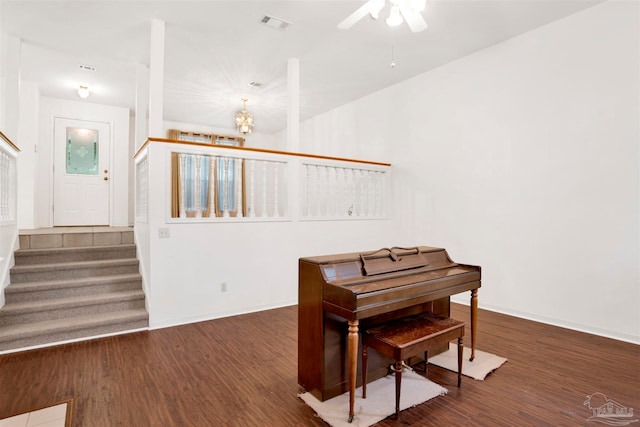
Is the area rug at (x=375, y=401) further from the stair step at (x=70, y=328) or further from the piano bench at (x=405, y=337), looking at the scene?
the stair step at (x=70, y=328)

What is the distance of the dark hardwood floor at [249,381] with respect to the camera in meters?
1.98

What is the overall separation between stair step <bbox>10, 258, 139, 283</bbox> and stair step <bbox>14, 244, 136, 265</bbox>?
0.38 ft

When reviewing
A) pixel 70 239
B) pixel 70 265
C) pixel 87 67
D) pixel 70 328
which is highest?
pixel 87 67

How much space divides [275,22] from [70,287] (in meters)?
3.61

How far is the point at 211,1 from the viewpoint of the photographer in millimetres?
3344

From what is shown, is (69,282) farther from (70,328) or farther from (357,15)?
(357,15)

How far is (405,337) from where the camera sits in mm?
2020

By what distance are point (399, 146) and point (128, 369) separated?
449 cm

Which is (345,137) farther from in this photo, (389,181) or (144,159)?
(144,159)

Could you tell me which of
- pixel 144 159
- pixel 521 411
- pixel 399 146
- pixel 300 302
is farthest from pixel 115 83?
pixel 521 411

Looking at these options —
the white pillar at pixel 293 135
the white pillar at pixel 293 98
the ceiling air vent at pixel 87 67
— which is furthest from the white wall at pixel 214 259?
the ceiling air vent at pixel 87 67

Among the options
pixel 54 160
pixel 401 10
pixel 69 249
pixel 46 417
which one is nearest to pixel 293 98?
pixel 401 10

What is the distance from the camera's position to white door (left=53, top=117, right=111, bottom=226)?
606 centimetres

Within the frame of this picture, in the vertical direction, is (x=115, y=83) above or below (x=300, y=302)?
above
